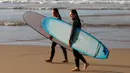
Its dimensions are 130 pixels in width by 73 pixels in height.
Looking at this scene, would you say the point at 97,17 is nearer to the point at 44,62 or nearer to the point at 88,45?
the point at 44,62

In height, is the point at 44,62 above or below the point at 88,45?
below

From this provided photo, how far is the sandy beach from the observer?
26.5 ft

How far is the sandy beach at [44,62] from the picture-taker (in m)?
8.08

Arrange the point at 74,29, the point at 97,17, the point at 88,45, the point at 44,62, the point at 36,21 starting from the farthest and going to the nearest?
the point at 97,17 → the point at 36,21 → the point at 44,62 → the point at 88,45 → the point at 74,29

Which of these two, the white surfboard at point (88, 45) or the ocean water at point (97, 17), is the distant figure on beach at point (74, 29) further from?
the ocean water at point (97, 17)

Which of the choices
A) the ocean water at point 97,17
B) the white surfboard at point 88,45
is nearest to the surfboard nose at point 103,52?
the white surfboard at point 88,45

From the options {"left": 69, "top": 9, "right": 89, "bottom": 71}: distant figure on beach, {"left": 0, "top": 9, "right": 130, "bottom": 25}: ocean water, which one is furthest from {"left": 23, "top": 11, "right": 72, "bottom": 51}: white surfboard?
{"left": 0, "top": 9, "right": 130, "bottom": 25}: ocean water

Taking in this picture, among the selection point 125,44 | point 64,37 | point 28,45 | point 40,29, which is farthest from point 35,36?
point 64,37

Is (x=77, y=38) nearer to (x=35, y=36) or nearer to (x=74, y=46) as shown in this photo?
(x=74, y=46)

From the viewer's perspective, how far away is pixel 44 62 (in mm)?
8938

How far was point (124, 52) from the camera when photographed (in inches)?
412

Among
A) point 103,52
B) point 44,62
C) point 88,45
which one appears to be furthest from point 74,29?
point 44,62

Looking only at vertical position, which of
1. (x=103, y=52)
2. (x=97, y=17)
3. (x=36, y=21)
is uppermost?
(x=36, y=21)

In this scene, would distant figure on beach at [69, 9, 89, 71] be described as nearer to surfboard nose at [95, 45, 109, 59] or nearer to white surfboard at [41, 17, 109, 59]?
white surfboard at [41, 17, 109, 59]
